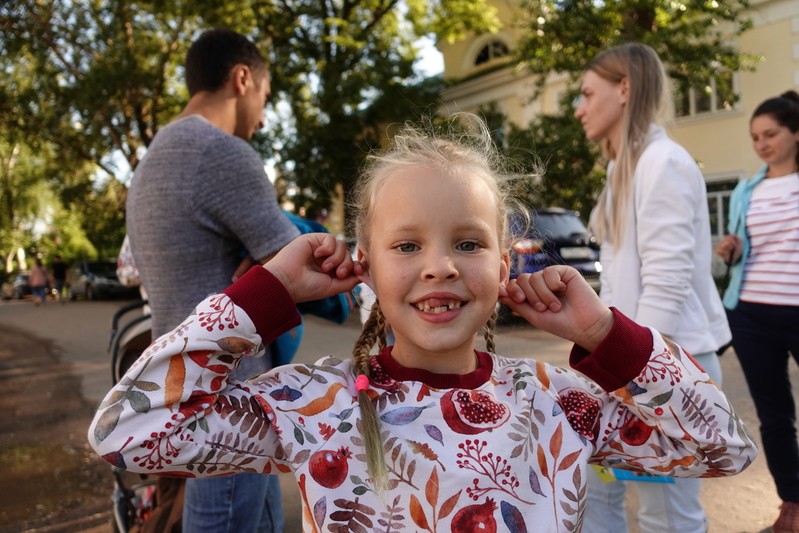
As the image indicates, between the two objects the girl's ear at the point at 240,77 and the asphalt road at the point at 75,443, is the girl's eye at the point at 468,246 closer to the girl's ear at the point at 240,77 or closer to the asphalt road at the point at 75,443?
the asphalt road at the point at 75,443

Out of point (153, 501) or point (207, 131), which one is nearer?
point (207, 131)

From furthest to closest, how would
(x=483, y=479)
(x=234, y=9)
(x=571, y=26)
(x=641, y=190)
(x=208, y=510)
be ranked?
1. (x=234, y=9)
2. (x=571, y=26)
3. (x=641, y=190)
4. (x=208, y=510)
5. (x=483, y=479)

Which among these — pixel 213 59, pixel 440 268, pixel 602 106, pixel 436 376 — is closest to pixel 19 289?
pixel 213 59

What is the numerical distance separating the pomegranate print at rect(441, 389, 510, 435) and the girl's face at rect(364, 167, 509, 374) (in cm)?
9

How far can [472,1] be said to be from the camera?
62.1 ft

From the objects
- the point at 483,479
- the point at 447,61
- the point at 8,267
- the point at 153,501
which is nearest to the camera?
the point at 483,479

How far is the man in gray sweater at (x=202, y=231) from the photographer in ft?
6.68

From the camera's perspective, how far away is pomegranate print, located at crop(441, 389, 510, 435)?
1418 mm

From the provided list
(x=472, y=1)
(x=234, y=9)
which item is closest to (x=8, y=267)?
(x=234, y=9)

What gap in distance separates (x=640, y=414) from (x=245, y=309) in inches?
37.1

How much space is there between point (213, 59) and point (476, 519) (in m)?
1.86

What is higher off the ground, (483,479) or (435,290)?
(435,290)

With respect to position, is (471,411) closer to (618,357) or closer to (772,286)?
(618,357)

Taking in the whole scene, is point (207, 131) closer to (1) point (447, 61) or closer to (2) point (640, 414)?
(2) point (640, 414)
